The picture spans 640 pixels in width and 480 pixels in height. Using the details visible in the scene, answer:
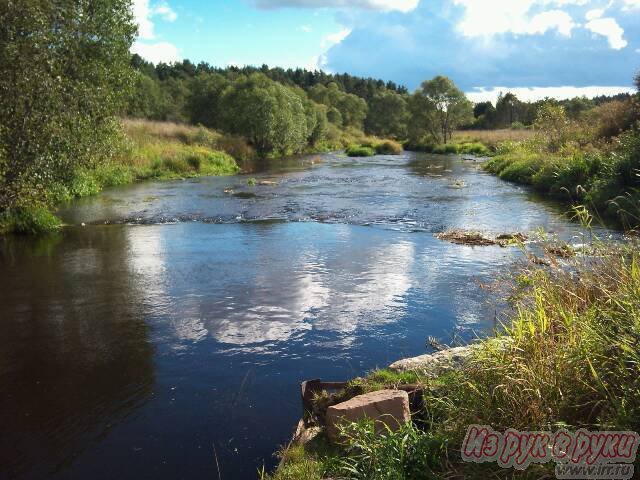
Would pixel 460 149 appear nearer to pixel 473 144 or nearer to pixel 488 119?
pixel 473 144

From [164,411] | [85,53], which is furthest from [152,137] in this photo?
[164,411]

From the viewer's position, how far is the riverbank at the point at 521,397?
4.46 meters

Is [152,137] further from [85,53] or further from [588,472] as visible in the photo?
[588,472]

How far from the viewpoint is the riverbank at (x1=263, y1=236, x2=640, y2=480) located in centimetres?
446

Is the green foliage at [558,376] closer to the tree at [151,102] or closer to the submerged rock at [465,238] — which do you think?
the submerged rock at [465,238]

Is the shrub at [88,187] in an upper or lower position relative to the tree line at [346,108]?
lower

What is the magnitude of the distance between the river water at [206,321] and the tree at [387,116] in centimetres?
8819

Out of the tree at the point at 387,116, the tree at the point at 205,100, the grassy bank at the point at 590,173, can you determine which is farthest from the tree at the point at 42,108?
the tree at the point at 387,116

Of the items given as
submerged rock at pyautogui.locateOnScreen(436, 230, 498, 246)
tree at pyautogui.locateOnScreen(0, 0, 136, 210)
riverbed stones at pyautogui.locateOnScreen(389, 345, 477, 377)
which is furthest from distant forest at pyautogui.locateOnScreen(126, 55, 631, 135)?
riverbed stones at pyautogui.locateOnScreen(389, 345, 477, 377)

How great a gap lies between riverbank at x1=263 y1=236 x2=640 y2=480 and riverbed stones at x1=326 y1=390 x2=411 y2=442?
0.15 metres

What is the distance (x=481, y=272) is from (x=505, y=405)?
8.71 meters

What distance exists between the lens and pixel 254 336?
964 centimetres

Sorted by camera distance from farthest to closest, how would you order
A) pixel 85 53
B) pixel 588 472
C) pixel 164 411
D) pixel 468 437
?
1. pixel 85 53
2. pixel 164 411
3. pixel 468 437
4. pixel 588 472

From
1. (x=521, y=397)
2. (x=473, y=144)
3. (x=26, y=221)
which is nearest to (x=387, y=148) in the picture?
(x=473, y=144)
